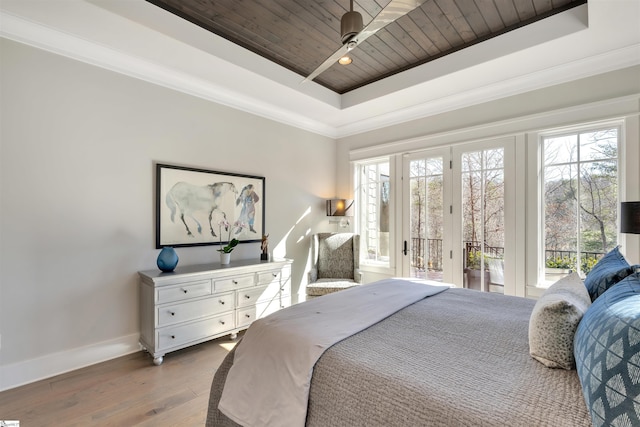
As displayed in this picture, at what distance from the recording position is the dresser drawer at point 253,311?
3.16 meters

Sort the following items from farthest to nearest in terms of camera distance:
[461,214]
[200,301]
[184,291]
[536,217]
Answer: [461,214], [536,217], [200,301], [184,291]

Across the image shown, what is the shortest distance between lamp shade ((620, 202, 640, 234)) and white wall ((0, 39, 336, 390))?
370 centimetres

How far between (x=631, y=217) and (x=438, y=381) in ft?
6.79

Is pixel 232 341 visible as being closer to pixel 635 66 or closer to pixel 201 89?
pixel 201 89

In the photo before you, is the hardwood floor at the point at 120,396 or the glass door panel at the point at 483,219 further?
the glass door panel at the point at 483,219

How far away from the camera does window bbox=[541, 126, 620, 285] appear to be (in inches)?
107

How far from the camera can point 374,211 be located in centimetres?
454

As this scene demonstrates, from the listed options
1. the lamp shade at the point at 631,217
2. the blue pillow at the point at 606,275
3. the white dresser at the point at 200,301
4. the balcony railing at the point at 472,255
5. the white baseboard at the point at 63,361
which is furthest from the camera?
the balcony railing at the point at 472,255

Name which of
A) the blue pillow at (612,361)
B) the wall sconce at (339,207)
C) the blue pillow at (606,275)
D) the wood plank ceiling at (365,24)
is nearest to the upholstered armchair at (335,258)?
the wall sconce at (339,207)

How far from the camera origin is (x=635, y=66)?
8.42 ft

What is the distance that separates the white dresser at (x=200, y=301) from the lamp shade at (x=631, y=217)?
3.08 m

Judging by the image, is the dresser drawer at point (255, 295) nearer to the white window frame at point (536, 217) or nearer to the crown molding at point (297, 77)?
the crown molding at point (297, 77)

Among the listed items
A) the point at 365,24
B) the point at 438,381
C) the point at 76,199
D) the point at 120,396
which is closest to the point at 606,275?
the point at 438,381

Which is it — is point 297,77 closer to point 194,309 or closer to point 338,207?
point 338,207
